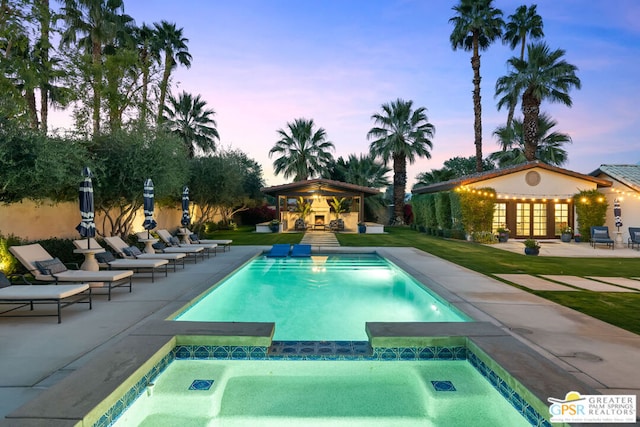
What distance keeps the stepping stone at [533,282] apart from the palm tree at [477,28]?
18911mm

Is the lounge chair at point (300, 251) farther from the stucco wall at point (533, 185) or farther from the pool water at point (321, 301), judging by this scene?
the stucco wall at point (533, 185)

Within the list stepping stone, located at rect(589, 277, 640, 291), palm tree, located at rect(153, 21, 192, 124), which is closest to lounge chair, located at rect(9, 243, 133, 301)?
stepping stone, located at rect(589, 277, 640, 291)

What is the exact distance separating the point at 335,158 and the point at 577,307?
95.8 feet

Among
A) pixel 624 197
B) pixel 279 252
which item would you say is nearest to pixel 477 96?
pixel 624 197

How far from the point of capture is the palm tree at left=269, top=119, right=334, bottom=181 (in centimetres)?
3231

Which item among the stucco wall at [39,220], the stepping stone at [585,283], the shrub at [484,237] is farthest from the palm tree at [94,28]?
the stepping stone at [585,283]

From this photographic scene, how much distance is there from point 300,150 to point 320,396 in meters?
29.2

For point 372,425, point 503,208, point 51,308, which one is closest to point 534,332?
point 372,425

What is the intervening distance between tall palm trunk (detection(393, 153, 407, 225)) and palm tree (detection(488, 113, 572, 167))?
7395mm

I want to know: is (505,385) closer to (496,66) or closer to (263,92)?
(263,92)

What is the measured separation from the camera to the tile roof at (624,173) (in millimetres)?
19562

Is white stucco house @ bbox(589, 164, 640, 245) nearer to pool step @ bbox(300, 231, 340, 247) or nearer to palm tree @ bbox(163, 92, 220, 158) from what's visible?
pool step @ bbox(300, 231, 340, 247)

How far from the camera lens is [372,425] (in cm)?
385

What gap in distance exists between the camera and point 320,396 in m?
4.24
